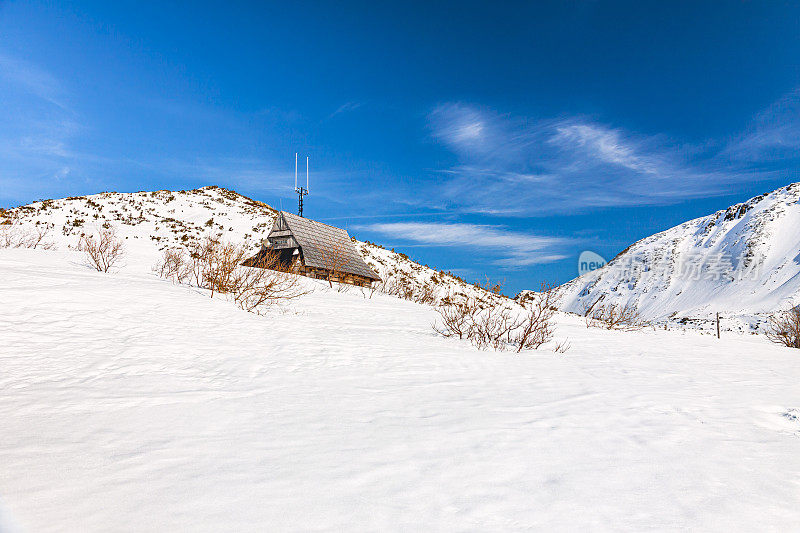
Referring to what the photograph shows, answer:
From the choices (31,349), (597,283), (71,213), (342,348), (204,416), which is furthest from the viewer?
(597,283)

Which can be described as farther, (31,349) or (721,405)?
(31,349)

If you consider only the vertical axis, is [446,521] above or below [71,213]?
below

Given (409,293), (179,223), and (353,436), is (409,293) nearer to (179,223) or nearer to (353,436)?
(353,436)

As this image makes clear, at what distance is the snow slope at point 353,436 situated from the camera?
1477 mm

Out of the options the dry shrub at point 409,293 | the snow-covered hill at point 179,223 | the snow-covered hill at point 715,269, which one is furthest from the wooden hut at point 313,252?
the snow-covered hill at point 715,269

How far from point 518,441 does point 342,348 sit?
9.84 ft

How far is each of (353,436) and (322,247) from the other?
16234 mm

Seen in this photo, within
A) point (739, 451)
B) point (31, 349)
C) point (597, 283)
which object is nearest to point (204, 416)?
point (31, 349)

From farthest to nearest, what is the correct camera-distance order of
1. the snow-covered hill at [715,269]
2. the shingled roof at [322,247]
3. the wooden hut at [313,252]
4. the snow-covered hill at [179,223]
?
the snow-covered hill at [715,269] → the snow-covered hill at [179,223] → the shingled roof at [322,247] → the wooden hut at [313,252]

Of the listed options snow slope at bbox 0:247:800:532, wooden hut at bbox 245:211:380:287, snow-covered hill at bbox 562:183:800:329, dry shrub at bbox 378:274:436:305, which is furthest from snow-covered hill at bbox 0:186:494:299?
snow-covered hill at bbox 562:183:800:329

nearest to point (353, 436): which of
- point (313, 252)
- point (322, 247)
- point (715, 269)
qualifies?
point (313, 252)

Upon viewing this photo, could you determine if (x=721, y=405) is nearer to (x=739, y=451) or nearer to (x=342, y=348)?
(x=739, y=451)

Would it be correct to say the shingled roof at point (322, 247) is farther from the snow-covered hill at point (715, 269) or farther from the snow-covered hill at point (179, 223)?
the snow-covered hill at point (715, 269)

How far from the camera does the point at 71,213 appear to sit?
25250mm
